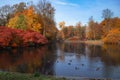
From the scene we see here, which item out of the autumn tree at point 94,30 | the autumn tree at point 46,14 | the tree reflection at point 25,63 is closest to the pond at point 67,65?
the tree reflection at point 25,63

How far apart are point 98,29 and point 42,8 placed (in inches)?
1362

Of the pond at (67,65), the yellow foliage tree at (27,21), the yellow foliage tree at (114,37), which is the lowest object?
the pond at (67,65)

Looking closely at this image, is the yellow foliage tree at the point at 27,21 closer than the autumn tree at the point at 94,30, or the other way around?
the yellow foliage tree at the point at 27,21

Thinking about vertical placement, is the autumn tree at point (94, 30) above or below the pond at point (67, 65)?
above

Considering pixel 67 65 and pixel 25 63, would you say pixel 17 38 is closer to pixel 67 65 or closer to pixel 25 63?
pixel 25 63

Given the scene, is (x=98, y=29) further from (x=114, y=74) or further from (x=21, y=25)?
(x=114, y=74)

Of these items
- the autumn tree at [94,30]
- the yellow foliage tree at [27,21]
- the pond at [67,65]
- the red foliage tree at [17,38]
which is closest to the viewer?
the pond at [67,65]

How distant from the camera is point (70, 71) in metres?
19.0

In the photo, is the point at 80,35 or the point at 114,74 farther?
the point at 80,35

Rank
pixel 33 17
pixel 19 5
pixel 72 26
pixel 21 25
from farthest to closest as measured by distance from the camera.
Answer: pixel 72 26
pixel 19 5
pixel 33 17
pixel 21 25

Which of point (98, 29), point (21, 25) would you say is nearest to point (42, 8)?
point (21, 25)

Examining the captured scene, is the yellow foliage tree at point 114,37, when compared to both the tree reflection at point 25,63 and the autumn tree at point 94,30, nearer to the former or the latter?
the autumn tree at point 94,30

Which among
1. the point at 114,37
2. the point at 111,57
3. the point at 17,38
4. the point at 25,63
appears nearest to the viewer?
the point at 25,63

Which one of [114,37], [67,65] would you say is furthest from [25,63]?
[114,37]
